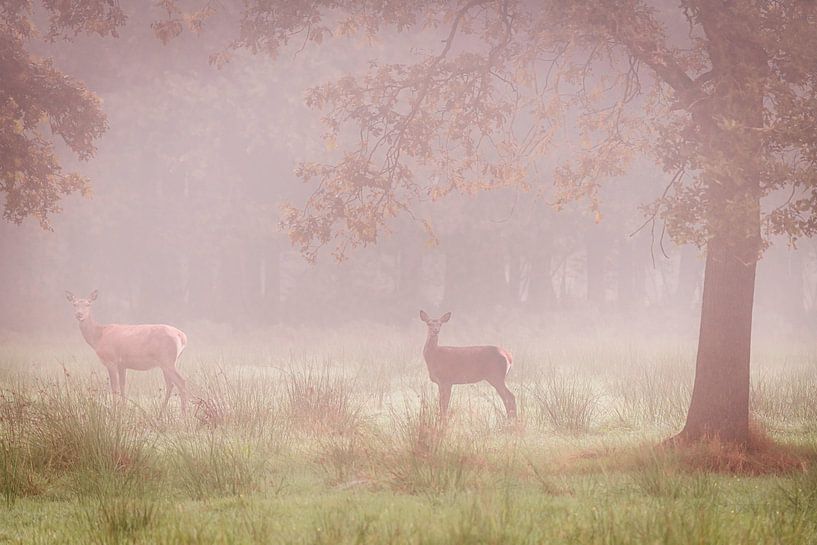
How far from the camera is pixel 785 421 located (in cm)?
1421

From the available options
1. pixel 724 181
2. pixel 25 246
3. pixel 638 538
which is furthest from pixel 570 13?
pixel 25 246

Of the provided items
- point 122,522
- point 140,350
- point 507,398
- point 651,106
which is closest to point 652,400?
point 507,398

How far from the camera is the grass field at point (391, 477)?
6.73 m

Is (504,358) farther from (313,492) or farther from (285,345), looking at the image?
(285,345)

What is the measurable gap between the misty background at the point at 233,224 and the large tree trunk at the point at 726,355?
2690 centimetres

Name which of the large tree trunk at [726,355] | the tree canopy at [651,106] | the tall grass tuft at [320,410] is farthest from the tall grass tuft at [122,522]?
the large tree trunk at [726,355]

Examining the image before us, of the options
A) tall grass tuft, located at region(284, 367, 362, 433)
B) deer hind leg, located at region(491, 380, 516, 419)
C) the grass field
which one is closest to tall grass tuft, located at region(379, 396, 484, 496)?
the grass field

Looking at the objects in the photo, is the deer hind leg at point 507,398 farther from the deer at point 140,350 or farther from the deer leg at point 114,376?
the deer leg at point 114,376

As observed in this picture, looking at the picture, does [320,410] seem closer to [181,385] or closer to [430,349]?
[430,349]

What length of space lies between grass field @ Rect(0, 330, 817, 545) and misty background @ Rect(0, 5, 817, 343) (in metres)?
24.6

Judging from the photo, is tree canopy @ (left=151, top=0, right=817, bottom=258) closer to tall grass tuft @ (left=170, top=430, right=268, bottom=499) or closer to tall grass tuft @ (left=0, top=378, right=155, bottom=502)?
tall grass tuft @ (left=170, top=430, right=268, bottom=499)

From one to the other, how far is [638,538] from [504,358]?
28.7 feet

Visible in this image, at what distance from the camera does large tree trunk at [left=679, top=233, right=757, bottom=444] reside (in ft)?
37.4

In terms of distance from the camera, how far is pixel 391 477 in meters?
8.98
